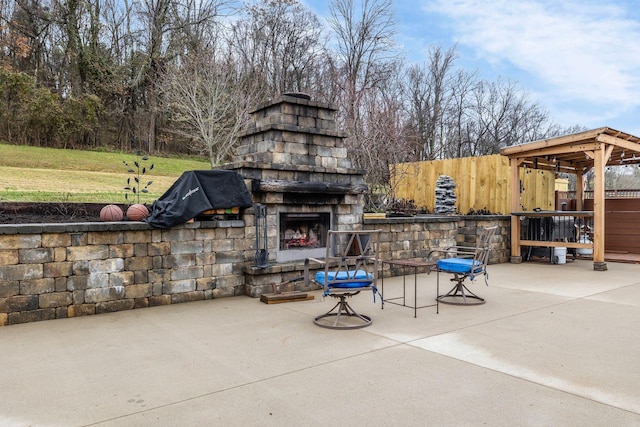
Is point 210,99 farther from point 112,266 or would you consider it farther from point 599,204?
point 599,204

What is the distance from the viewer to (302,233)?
6.98 m

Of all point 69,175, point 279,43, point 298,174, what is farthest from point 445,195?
point 279,43

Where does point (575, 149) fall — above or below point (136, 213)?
above

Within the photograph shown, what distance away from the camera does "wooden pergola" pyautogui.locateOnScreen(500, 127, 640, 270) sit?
8.47m

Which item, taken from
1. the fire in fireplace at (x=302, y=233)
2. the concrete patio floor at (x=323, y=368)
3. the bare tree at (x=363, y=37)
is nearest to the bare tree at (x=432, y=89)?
the bare tree at (x=363, y=37)

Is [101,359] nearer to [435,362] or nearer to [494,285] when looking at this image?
[435,362]

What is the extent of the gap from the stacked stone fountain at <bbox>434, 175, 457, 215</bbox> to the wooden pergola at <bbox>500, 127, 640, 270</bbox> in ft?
5.36

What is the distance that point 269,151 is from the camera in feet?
21.3

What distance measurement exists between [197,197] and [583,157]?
931 cm

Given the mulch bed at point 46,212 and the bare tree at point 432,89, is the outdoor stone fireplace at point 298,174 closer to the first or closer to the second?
the mulch bed at point 46,212

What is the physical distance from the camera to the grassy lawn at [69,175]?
895cm

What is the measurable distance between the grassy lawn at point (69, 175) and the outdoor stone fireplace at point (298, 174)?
166 inches

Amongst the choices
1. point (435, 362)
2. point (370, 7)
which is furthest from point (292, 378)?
point (370, 7)

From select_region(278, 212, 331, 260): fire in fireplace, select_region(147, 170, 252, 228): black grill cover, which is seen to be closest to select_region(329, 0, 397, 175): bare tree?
select_region(278, 212, 331, 260): fire in fireplace
